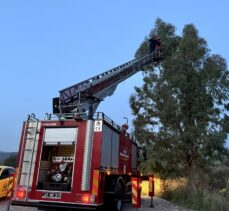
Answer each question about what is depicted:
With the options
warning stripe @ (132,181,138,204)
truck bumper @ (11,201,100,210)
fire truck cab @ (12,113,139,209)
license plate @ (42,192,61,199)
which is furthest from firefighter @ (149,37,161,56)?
truck bumper @ (11,201,100,210)

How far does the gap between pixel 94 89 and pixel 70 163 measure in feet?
20.6

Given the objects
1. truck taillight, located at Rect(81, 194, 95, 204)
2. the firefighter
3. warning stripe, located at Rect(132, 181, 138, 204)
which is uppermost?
A: the firefighter

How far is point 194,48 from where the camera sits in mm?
21234

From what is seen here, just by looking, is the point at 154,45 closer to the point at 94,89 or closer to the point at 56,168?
the point at 94,89

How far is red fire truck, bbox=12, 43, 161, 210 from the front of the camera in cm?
881

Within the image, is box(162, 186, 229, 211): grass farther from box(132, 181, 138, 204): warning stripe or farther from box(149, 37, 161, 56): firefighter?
box(149, 37, 161, 56): firefighter

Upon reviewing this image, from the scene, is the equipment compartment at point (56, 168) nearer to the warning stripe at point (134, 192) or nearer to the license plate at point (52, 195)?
the license plate at point (52, 195)

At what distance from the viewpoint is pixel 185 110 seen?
65.1 ft

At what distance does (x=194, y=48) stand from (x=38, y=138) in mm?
14429

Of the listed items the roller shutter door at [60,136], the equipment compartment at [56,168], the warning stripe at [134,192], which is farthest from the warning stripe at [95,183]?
the warning stripe at [134,192]

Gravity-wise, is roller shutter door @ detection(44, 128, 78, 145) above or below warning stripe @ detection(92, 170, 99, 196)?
above

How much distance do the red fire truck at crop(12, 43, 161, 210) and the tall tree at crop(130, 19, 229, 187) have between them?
8.54 metres

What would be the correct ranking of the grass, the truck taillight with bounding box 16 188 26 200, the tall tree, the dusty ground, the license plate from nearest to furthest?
the license plate
the truck taillight with bounding box 16 188 26 200
the dusty ground
the grass
the tall tree

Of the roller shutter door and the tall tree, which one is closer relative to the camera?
the roller shutter door
